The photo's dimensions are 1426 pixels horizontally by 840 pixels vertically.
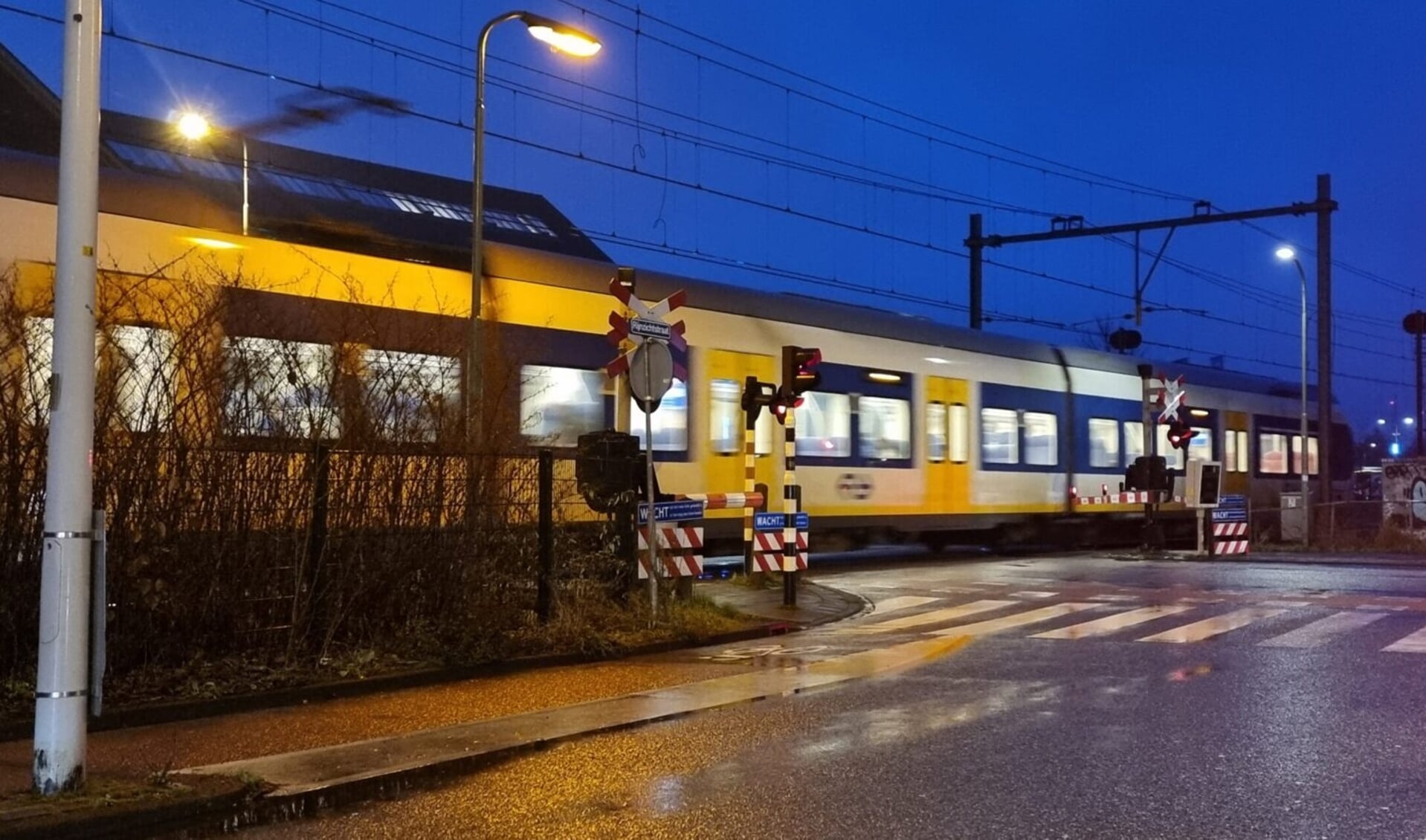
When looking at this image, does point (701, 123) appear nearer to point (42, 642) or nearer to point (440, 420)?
point (440, 420)

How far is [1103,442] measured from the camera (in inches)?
1012

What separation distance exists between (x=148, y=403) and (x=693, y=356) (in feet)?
27.9

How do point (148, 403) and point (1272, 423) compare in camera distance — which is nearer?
point (148, 403)

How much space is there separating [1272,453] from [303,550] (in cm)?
2637

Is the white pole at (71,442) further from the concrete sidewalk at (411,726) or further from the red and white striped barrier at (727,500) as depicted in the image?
the red and white striped barrier at (727,500)

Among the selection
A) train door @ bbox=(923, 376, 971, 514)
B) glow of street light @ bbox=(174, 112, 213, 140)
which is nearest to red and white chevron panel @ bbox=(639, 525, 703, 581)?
train door @ bbox=(923, 376, 971, 514)

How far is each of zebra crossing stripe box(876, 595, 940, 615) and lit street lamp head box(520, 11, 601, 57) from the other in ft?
23.1

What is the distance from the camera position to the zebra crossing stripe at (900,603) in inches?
608

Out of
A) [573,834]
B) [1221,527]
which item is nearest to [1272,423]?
[1221,527]

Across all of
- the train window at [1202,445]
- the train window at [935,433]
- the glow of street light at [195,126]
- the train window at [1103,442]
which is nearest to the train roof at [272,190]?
the glow of street light at [195,126]

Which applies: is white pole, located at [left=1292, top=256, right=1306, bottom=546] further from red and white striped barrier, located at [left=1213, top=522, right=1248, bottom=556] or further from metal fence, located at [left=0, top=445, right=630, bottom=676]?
metal fence, located at [left=0, top=445, right=630, bottom=676]

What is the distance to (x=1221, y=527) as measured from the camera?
24.3 meters

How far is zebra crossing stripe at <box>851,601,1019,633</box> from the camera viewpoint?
1366 cm

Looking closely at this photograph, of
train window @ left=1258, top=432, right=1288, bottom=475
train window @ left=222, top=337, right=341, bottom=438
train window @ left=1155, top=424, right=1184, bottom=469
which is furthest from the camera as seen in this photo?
train window @ left=1258, top=432, right=1288, bottom=475
